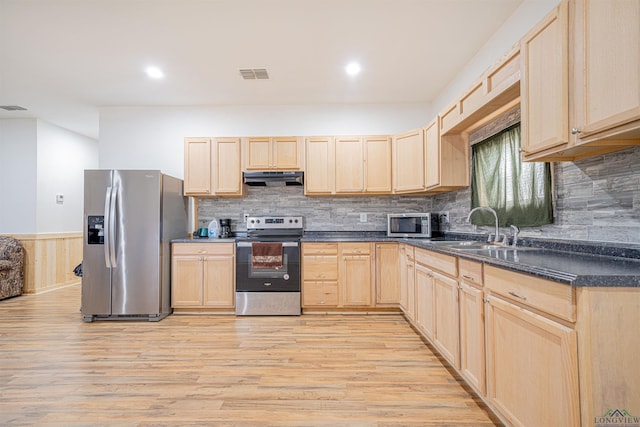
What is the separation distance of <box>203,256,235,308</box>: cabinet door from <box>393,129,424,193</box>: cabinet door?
7.81ft

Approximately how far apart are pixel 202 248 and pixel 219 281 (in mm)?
466

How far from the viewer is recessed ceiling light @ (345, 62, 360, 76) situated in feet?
11.7

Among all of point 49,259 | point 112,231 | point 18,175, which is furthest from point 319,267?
point 18,175

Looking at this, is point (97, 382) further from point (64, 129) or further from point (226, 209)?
point (64, 129)

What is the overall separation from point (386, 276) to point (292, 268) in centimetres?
117

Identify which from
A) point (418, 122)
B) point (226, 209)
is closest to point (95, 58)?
point (226, 209)

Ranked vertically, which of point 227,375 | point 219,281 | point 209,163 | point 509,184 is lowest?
point 227,375

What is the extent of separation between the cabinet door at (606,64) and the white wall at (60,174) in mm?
7145

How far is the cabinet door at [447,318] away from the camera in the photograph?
2287 mm

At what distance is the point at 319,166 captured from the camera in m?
4.42

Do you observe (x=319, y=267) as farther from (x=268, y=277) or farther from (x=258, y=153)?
(x=258, y=153)

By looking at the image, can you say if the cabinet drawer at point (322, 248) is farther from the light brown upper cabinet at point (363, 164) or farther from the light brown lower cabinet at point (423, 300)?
the light brown lower cabinet at point (423, 300)

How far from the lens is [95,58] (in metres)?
3.42

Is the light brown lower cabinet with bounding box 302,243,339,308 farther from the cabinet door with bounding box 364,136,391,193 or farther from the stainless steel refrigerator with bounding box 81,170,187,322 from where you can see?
the stainless steel refrigerator with bounding box 81,170,187,322
